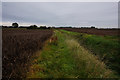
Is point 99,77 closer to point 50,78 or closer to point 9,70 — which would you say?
point 50,78

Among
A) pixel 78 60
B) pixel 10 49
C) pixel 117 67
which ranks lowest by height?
pixel 117 67

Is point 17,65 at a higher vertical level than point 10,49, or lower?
lower

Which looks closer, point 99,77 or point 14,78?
point 14,78

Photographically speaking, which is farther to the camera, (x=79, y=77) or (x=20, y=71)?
(x=79, y=77)

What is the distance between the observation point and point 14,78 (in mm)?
2889

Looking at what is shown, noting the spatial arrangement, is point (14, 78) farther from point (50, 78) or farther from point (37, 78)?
point (50, 78)

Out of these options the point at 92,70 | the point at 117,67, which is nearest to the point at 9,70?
the point at 92,70

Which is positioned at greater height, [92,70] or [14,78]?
[14,78]

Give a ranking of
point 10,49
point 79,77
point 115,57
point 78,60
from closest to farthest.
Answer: point 10,49, point 79,77, point 78,60, point 115,57

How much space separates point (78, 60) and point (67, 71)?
155cm

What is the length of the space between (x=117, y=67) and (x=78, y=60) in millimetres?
2884

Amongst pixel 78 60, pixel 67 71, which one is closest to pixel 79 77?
pixel 67 71

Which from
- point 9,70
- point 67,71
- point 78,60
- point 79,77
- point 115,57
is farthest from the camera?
point 115,57

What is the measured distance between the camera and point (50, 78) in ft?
12.8
